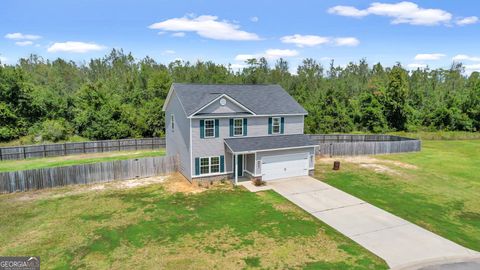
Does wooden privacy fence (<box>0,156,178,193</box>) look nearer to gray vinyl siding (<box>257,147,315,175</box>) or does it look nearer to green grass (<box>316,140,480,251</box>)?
gray vinyl siding (<box>257,147,315,175</box>)

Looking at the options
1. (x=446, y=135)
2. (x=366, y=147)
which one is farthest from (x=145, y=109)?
(x=446, y=135)

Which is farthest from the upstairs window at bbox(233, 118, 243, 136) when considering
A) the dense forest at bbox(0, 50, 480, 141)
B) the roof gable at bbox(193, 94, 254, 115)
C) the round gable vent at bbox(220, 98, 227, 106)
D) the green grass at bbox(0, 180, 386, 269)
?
the dense forest at bbox(0, 50, 480, 141)

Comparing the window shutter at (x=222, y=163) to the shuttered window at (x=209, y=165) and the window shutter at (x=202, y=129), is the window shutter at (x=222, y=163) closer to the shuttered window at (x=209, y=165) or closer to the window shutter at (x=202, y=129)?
the shuttered window at (x=209, y=165)

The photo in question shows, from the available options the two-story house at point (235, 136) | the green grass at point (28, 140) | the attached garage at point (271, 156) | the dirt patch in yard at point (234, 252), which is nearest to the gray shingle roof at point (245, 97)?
the two-story house at point (235, 136)

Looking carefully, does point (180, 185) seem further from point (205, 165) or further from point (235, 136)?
point (235, 136)

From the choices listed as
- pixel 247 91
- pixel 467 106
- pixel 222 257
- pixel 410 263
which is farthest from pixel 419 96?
pixel 222 257

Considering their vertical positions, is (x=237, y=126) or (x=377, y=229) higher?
(x=237, y=126)

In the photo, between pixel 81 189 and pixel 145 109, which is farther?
pixel 145 109
